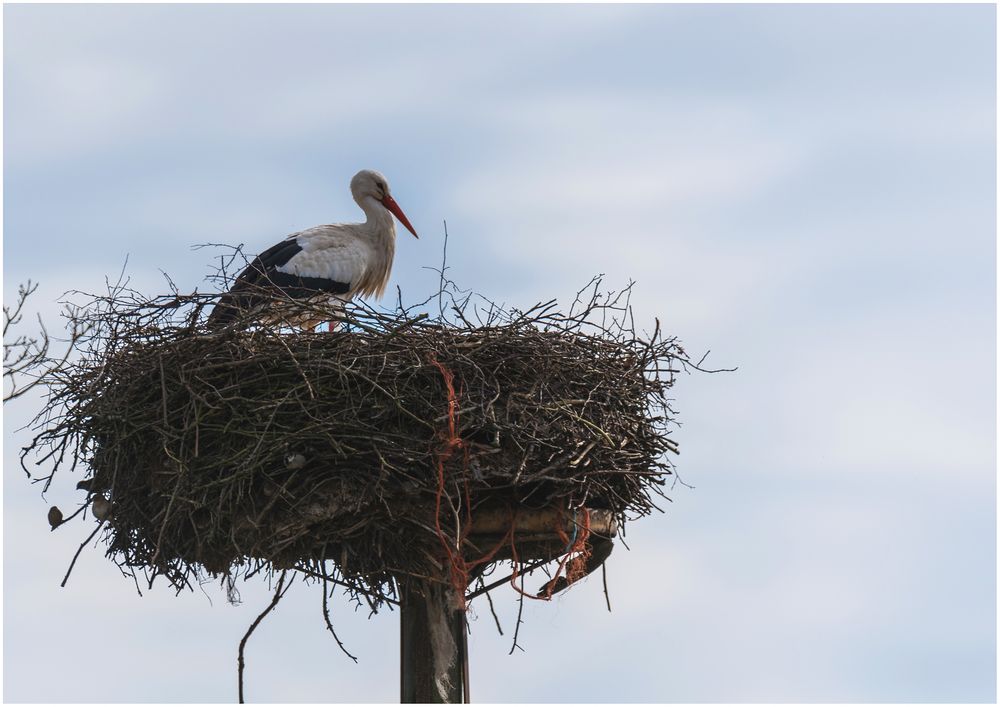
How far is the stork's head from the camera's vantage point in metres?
8.62

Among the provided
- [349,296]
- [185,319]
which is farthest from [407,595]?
[349,296]

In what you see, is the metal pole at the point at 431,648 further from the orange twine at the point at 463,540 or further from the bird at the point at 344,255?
the bird at the point at 344,255

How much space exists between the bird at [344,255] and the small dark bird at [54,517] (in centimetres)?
169

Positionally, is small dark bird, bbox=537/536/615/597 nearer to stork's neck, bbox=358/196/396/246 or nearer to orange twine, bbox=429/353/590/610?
orange twine, bbox=429/353/590/610

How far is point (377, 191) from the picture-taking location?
8.65 metres

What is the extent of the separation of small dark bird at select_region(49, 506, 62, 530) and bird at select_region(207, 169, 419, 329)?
1693mm

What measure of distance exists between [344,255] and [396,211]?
0.69 meters

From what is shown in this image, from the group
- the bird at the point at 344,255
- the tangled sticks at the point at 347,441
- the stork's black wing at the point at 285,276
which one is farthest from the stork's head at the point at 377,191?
the tangled sticks at the point at 347,441

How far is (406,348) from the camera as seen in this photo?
558cm

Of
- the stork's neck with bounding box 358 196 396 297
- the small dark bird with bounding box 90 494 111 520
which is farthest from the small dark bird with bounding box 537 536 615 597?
the stork's neck with bounding box 358 196 396 297

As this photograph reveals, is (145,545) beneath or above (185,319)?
beneath

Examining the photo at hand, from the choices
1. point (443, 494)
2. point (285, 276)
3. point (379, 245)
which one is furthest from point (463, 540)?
point (379, 245)

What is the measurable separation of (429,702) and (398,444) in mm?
1118

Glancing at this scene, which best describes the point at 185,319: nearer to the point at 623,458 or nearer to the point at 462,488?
the point at 462,488
